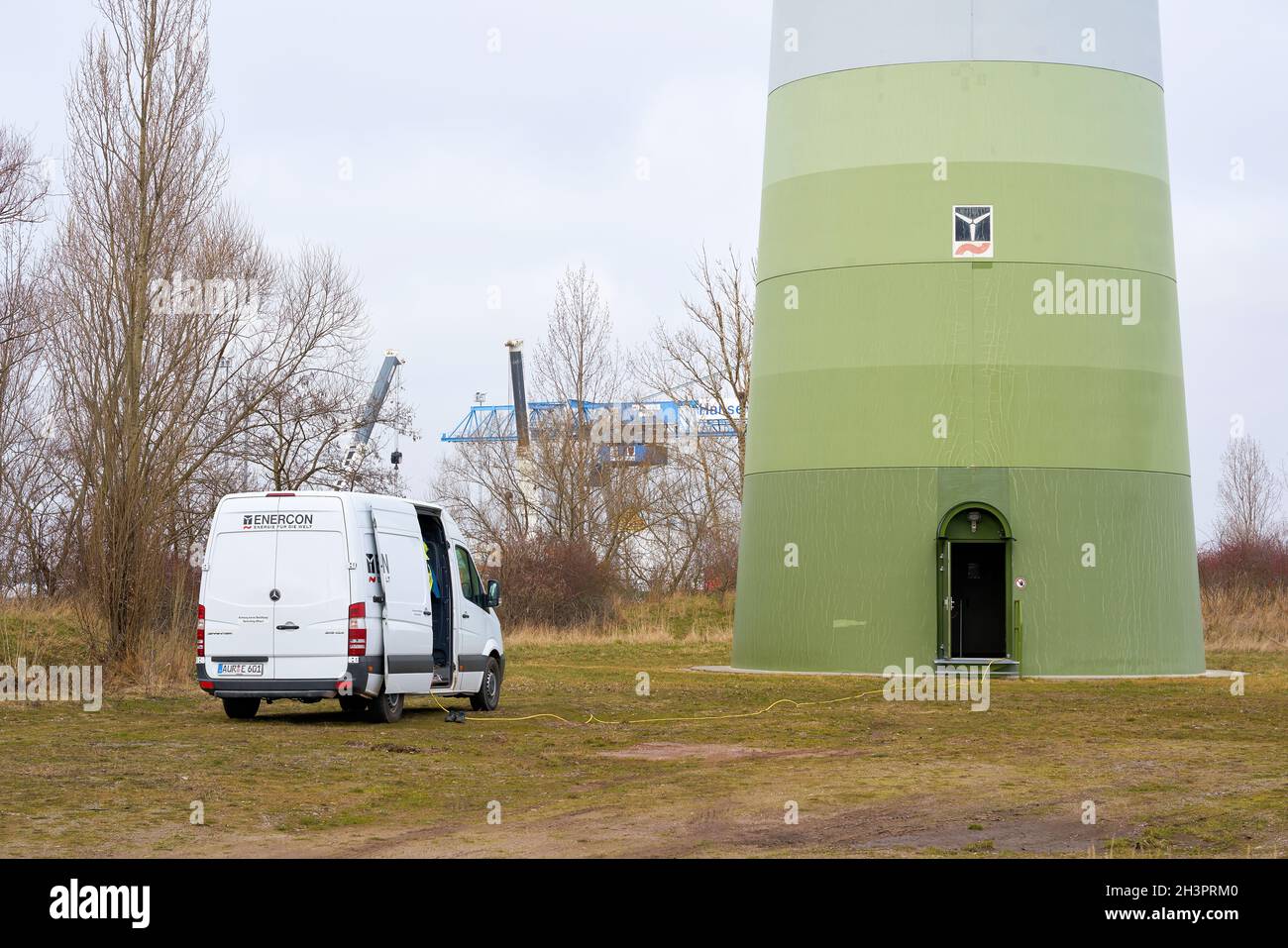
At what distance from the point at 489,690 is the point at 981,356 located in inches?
457

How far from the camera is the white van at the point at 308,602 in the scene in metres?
18.6

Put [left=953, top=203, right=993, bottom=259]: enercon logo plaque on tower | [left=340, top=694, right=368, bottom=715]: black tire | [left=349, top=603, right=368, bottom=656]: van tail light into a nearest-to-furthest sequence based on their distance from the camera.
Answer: [left=349, top=603, right=368, bottom=656]: van tail light
[left=340, top=694, right=368, bottom=715]: black tire
[left=953, top=203, right=993, bottom=259]: enercon logo plaque on tower

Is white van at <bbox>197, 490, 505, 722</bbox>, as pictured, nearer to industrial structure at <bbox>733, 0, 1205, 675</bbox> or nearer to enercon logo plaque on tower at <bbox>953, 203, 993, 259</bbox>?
industrial structure at <bbox>733, 0, 1205, 675</bbox>

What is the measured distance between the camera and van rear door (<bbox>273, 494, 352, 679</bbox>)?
61.1 ft

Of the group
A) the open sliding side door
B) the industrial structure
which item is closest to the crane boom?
the industrial structure

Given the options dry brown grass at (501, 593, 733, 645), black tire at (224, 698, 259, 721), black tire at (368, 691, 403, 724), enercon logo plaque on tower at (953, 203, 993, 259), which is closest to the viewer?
black tire at (368, 691, 403, 724)

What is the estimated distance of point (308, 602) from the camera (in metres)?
18.7

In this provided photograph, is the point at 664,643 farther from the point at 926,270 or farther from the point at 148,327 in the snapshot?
the point at 148,327

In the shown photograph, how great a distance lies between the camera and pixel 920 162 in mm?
29750

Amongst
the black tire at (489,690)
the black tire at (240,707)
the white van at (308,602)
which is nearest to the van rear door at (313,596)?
the white van at (308,602)

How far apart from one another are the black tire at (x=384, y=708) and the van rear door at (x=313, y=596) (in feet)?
3.19

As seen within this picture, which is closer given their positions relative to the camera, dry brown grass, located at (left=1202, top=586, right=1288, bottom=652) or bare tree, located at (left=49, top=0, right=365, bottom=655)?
bare tree, located at (left=49, top=0, right=365, bottom=655)

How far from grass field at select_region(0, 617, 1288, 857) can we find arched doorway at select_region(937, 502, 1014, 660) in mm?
5006
